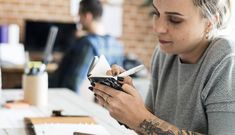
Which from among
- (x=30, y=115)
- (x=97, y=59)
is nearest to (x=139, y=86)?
(x=30, y=115)

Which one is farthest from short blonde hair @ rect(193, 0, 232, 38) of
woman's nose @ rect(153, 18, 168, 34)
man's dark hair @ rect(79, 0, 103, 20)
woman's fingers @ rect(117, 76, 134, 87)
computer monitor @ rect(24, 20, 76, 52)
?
computer monitor @ rect(24, 20, 76, 52)

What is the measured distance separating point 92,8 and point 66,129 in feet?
6.77

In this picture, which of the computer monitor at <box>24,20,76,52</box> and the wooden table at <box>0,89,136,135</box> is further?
the computer monitor at <box>24,20,76,52</box>

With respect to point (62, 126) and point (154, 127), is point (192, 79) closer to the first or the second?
point (154, 127)

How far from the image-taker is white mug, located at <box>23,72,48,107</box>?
1.83 m

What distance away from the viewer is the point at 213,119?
1173 millimetres

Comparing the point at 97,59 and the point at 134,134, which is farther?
the point at 134,134

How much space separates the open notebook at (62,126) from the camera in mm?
1335

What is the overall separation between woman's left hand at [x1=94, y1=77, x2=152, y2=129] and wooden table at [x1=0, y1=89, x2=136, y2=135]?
21 centimetres

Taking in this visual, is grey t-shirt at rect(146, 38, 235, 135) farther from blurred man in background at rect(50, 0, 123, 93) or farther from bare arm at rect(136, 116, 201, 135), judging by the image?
blurred man in background at rect(50, 0, 123, 93)

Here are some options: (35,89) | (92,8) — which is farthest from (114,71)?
(92,8)

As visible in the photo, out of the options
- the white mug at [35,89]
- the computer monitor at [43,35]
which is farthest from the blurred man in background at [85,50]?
the computer monitor at [43,35]

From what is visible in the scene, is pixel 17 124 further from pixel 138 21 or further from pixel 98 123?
pixel 138 21

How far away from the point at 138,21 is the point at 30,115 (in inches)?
145
